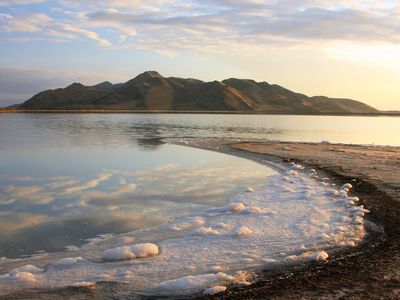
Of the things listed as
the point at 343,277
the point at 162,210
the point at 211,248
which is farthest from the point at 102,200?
the point at 343,277

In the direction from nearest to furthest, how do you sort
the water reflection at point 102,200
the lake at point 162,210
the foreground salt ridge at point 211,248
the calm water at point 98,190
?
1. the foreground salt ridge at point 211,248
2. the lake at point 162,210
3. the water reflection at point 102,200
4. the calm water at point 98,190

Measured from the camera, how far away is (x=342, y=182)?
1848cm

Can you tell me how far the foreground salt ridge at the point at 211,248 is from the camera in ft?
25.7

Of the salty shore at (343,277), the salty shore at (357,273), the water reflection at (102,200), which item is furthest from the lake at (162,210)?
the salty shore at (357,273)

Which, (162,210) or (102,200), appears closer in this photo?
(162,210)

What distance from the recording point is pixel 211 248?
973cm

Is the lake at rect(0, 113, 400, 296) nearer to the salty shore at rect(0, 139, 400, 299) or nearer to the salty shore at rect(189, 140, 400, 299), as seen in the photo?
the salty shore at rect(0, 139, 400, 299)

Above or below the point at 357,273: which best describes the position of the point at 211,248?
below

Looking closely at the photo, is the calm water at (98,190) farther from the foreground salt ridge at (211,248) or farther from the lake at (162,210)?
the foreground salt ridge at (211,248)

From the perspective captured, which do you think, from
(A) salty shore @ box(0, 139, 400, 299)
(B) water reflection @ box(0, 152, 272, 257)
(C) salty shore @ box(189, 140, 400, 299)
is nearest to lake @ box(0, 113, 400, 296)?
(B) water reflection @ box(0, 152, 272, 257)

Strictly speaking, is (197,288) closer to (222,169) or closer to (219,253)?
(219,253)

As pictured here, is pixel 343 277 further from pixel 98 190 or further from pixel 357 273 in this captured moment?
pixel 98 190

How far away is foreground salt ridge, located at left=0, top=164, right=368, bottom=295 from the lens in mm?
7820

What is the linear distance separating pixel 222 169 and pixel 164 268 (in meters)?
14.1
